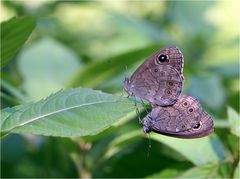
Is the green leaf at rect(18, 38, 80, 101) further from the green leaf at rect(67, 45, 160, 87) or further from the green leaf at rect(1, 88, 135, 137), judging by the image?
the green leaf at rect(1, 88, 135, 137)

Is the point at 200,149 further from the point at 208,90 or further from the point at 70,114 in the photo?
the point at 208,90

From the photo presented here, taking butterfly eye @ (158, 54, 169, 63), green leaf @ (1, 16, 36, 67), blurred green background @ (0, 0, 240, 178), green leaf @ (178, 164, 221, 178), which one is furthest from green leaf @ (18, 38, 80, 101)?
green leaf @ (178, 164, 221, 178)

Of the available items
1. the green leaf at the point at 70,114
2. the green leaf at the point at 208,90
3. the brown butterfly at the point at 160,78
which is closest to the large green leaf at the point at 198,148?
the brown butterfly at the point at 160,78

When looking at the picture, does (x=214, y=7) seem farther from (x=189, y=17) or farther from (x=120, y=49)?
(x=120, y=49)

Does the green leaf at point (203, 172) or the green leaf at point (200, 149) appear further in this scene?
the green leaf at point (200, 149)

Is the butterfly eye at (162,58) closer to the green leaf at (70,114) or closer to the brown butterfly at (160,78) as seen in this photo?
the brown butterfly at (160,78)

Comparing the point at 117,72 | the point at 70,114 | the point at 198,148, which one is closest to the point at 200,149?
the point at 198,148

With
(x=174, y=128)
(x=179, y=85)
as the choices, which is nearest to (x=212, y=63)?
(x=179, y=85)
